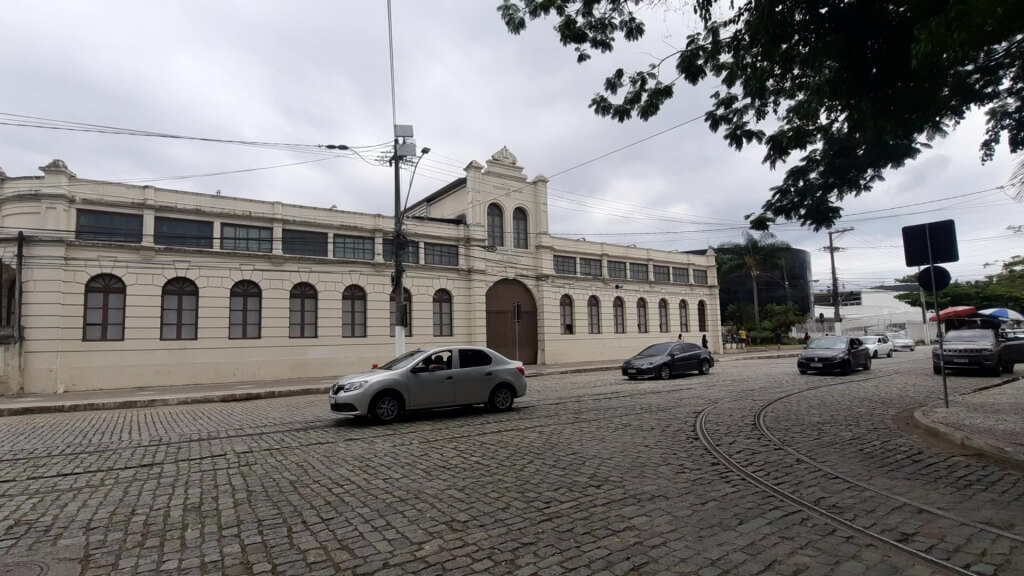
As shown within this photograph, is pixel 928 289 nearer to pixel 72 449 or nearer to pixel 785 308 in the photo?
pixel 72 449

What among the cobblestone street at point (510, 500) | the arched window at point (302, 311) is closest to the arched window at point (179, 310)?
the arched window at point (302, 311)

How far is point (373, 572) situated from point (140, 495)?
362 centimetres

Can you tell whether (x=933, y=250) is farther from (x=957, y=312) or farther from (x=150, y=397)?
(x=957, y=312)

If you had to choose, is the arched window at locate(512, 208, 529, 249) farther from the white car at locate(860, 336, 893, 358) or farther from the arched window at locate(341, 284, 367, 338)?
the white car at locate(860, 336, 893, 358)

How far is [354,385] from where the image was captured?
10.3 m

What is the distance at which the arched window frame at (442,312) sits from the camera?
26.5 metres

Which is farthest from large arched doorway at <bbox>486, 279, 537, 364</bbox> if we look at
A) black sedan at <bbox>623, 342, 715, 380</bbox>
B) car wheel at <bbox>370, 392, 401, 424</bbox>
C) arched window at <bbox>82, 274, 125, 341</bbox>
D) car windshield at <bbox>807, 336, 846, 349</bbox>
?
car wheel at <bbox>370, 392, 401, 424</bbox>

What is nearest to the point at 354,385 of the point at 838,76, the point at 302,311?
the point at 838,76

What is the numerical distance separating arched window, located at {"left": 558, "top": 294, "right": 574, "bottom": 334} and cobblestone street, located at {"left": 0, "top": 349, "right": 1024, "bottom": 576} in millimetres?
20974

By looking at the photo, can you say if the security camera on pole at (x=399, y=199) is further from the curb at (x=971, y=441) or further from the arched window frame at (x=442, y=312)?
the curb at (x=971, y=441)

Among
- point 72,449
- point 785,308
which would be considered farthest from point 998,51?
point 785,308

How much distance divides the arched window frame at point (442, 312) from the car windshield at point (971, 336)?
19.9 meters

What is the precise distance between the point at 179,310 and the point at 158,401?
6.02m

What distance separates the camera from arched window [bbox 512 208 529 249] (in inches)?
1180
